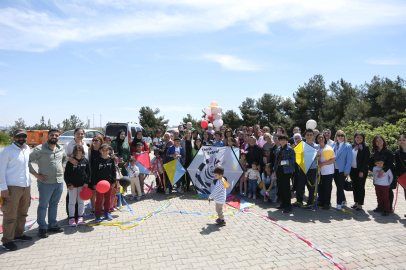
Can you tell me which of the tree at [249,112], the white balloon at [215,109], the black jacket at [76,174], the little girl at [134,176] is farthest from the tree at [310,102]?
the black jacket at [76,174]

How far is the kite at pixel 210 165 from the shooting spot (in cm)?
790

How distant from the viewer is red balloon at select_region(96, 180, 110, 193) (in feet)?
17.9

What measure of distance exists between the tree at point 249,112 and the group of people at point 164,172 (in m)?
33.9

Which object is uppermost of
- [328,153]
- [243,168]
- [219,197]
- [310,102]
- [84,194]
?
[310,102]

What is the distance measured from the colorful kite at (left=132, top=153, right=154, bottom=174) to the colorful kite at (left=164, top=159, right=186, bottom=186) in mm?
533

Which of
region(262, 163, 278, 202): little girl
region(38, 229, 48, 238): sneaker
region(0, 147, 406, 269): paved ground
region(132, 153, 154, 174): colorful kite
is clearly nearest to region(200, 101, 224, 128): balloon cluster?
region(132, 153, 154, 174): colorful kite

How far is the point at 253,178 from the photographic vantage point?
7543mm

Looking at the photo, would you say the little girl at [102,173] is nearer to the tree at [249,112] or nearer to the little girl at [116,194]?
the little girl at [116,194]

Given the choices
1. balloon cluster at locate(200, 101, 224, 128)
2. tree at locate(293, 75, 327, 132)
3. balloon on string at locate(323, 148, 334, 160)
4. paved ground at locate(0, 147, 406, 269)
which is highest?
tree at locate(293, 75, 327, 132)

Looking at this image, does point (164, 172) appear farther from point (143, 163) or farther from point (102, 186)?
point (102, 186)

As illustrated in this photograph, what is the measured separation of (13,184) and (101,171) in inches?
65.2

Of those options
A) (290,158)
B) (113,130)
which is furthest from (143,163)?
(113,130)

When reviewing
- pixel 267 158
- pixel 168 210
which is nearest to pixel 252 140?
pixel 267 158

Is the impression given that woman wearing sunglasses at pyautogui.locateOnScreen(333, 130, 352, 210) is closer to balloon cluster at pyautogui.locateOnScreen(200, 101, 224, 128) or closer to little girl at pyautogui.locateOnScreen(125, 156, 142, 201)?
little girl at pyautogui.locateOnScreen(125, 156, 142, 201)
